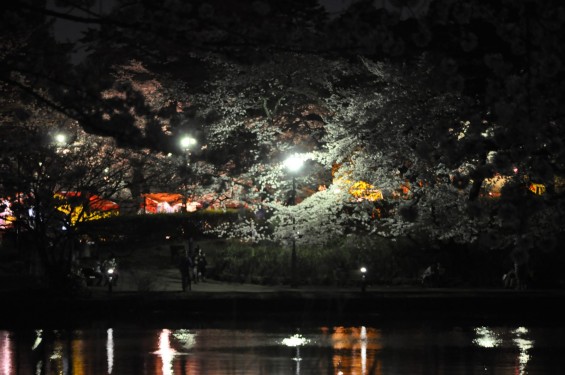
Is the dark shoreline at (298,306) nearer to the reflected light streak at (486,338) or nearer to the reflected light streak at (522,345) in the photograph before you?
the reflected light streak at (486,338)

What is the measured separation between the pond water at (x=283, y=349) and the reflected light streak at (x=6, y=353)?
2 centimetres

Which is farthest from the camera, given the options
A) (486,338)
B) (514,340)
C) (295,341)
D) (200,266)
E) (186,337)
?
(200,266)

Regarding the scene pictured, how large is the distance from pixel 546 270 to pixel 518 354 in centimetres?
1801

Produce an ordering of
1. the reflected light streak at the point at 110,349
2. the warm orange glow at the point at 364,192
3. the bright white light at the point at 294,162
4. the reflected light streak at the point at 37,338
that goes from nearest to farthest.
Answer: the reflected light streak at the point at 110,349, the reflected light streak at the point at 37,338, the warm orange glow at the point at 364,192, the bright white light at the point at 294,162

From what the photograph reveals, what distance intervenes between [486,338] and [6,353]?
10.3 metres

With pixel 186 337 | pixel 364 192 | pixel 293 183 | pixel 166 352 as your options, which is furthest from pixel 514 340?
pixel 293 183

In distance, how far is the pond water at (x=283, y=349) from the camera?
16094 millimetres

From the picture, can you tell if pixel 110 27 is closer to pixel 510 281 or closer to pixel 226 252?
pixel 510 281

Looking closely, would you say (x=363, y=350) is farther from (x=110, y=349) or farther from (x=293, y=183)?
(x=293, y=183)

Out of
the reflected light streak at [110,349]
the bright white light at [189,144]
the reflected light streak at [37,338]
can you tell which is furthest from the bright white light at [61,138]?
the reflected light streak at [110,349]

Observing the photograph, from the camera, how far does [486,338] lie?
21.4m

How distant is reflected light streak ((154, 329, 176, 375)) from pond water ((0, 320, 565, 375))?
0.02m

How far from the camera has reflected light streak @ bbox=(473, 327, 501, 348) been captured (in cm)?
2011

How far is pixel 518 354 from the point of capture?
18.2 meters
